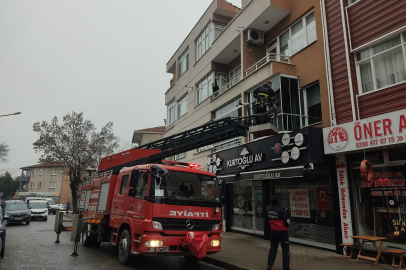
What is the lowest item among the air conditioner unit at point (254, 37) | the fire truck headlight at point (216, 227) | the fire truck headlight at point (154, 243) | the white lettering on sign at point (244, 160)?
the fire truck headlight at point (154, 243)

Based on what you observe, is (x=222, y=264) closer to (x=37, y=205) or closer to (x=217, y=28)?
(x=217, y=28)

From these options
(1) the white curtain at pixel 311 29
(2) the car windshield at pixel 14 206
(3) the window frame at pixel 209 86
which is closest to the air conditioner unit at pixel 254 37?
(1) the white curtain at pixel 311 29

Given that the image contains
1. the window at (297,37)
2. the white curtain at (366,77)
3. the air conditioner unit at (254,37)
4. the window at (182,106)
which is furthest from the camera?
the window at (182,106)

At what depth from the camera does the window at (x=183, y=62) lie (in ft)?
78.3

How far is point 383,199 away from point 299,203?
3.32m

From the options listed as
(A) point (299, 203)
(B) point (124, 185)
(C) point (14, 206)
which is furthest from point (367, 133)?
(C) point (14, 206)

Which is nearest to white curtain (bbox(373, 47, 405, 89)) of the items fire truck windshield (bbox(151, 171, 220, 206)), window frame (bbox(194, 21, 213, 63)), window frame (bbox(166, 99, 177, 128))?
fire truck windshield (bbox(151, 171, 220, 206))

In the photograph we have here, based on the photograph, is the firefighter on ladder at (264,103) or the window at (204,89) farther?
the window at (204,89)

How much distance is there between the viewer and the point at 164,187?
23.2 feet

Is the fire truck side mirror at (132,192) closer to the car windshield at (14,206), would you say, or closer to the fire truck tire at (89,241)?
the fire truck tire at (89,241)

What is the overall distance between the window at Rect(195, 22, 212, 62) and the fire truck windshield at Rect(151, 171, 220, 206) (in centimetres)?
1413

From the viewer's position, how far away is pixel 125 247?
7430 mm

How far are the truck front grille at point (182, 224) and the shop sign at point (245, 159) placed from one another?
5.48 meters

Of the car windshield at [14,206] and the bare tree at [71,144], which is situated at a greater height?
the bare tree at [71,144]
